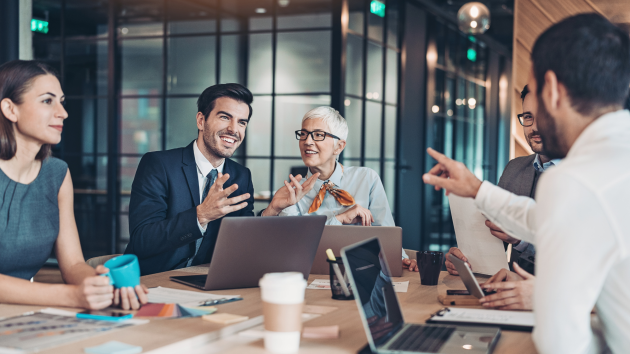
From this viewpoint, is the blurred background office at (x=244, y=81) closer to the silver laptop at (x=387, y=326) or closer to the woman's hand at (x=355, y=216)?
the woman's hand at (x=355, y=216)

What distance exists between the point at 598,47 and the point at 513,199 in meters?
0.34

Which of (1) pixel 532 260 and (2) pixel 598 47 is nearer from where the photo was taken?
(2) pixel 598 47

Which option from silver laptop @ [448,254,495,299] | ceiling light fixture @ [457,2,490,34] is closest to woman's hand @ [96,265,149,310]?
silver laptop @ [448,254,495,299]

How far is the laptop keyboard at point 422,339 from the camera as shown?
1062 mm

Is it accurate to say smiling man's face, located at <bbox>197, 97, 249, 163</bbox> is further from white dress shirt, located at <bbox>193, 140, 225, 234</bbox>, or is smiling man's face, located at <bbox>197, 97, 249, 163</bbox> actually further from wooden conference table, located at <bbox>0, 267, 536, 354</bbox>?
wooden conference table, located at <bbox>0, 267, 536, 354</bbox>

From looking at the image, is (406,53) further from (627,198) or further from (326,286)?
(627,198)

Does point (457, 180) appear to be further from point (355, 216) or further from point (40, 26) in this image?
point (40, 26)

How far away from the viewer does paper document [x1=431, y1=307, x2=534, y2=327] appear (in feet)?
4.21

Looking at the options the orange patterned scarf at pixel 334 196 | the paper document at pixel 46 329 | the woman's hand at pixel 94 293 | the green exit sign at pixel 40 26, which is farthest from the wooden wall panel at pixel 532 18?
the green exit sign at pixel 40 26

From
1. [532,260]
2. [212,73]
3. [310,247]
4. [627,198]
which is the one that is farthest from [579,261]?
[212,73]

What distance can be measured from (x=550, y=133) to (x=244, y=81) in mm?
5282

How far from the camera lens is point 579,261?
91 cm

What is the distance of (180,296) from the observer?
1.50 m

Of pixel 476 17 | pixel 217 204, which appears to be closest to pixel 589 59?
pixel 217 204
